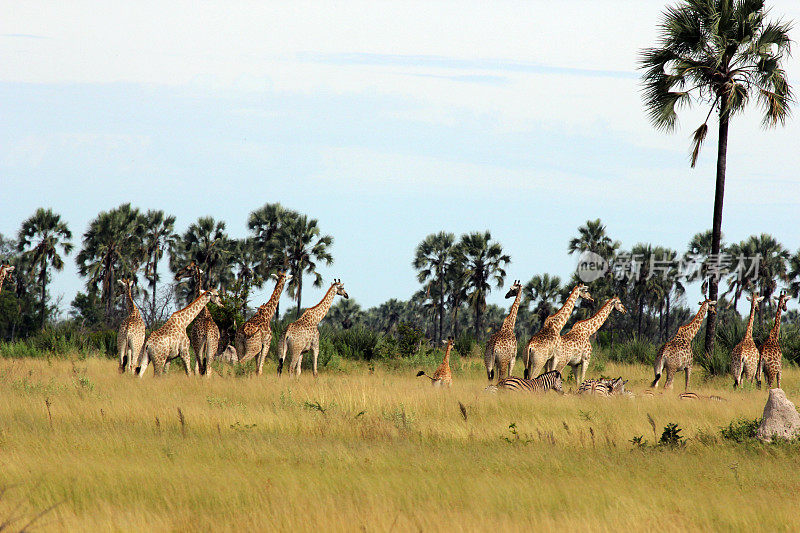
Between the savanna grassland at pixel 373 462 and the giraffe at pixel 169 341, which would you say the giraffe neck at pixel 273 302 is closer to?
Result: the giraffe at pixel 169 341

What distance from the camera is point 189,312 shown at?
16.4 m

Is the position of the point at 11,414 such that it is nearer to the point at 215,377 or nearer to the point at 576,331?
the point at 215,377

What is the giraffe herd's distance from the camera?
16266 millimetres

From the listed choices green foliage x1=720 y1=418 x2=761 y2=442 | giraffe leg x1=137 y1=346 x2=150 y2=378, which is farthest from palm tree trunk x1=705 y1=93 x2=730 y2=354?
giraffe leg x1=137 y1=346 x2=150 y2=378

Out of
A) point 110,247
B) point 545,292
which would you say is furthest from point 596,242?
point 110,247

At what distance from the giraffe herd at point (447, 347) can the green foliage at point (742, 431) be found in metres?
4.69

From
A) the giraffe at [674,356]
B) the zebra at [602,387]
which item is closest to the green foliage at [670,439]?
the zebra at [602,387]

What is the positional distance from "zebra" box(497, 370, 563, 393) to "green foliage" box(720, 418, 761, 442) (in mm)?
4113

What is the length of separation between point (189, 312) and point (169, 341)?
28.6 inches

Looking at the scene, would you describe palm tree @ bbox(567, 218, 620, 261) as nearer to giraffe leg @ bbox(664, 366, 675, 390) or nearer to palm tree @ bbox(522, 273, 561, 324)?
palm tree @ bbox(522, 273, 561, 324)

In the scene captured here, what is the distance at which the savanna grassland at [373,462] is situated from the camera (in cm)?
686

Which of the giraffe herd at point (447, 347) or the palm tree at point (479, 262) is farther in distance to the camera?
the palm tree at point (479, 262)

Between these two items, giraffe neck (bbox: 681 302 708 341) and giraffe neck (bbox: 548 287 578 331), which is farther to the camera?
giraffe neck (bbox: 681 302 708 341)

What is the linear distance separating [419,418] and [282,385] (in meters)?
4.03
